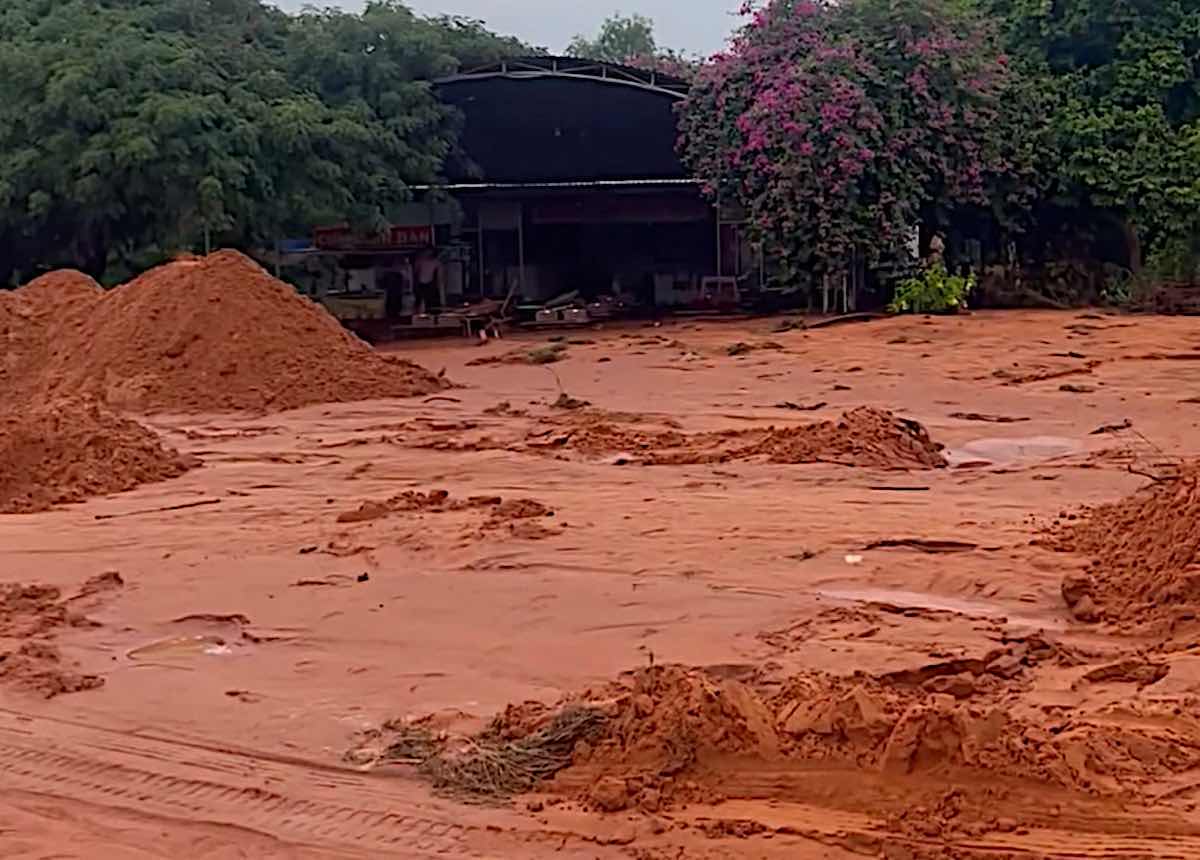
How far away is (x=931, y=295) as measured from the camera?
77.0ft

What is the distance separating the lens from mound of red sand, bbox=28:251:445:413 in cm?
1684

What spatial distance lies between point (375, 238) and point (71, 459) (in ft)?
47.6

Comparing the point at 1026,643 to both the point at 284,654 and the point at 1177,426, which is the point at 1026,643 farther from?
the point at 1177,426

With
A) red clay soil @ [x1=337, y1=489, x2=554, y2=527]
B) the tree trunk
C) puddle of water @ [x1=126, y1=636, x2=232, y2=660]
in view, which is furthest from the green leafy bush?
puddle of water @ [x1=126, y1=636, x2=232, y2=660]

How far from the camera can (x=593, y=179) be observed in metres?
28.1

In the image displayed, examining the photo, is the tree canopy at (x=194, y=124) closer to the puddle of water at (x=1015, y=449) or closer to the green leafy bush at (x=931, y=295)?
the green leafy bush at (x=931, y=295)

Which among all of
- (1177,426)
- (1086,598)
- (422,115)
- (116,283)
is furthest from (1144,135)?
(1086,598)

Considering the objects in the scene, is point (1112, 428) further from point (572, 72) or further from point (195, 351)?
point (572, 72)

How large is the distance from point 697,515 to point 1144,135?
17.6m

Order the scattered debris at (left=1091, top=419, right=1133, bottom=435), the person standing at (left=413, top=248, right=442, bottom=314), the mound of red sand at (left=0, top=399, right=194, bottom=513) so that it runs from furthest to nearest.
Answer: the person standing at (left=413, top=248, right=442, bottom=314)
the scattered debris at (left=1091, top=419, right=1133, bottom=435)
the mound of red sand at (left=0, top=399, right=194, bottom=513)

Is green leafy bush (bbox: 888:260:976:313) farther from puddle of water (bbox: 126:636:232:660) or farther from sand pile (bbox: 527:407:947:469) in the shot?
puddle of water (bbox: 126:636:232:660)

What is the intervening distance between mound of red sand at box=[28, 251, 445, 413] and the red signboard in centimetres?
667

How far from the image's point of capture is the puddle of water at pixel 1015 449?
11672 mm

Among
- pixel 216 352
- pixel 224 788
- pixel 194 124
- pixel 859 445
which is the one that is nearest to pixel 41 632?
pixel 224 788
